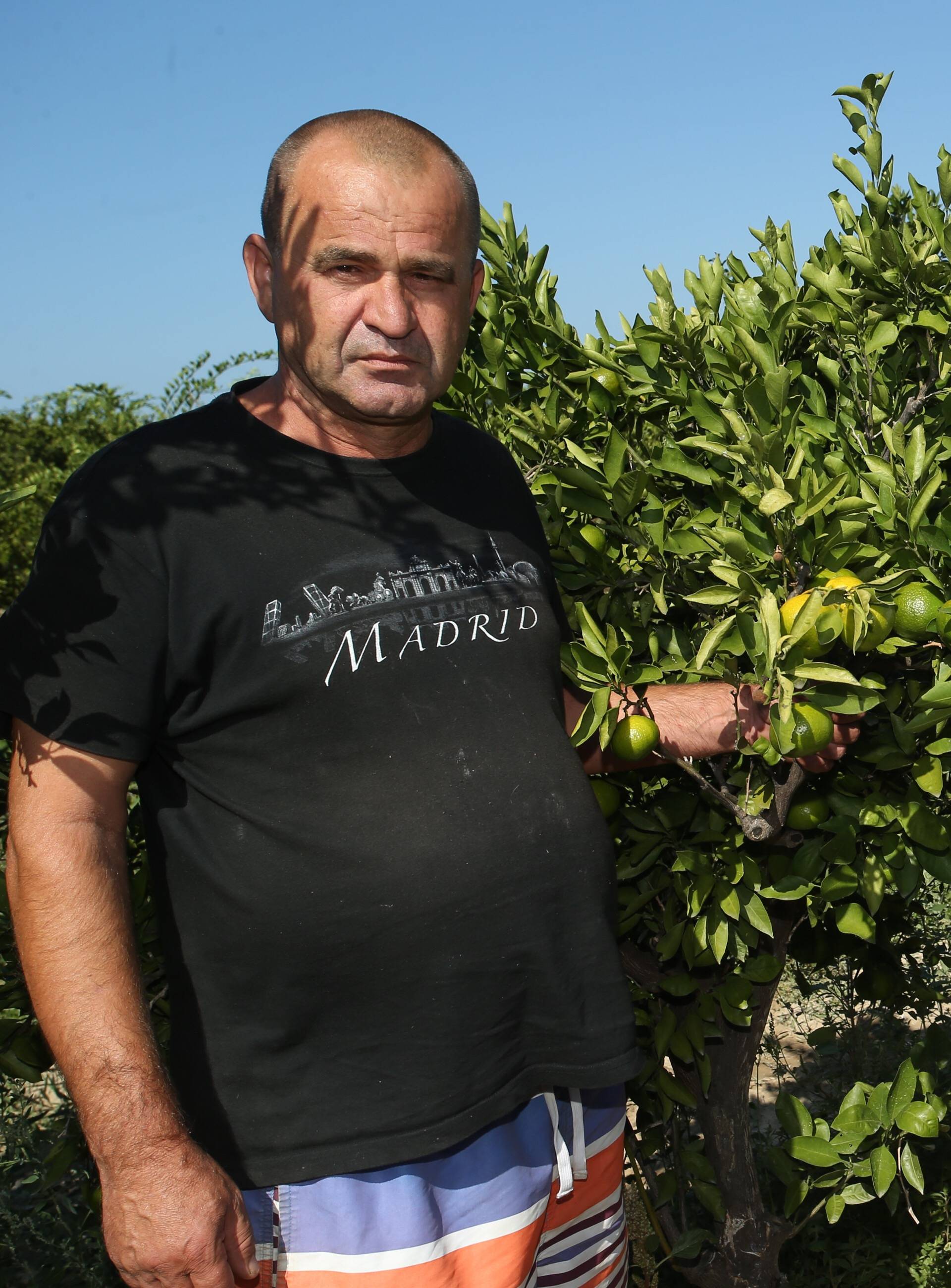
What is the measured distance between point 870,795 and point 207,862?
3.78ft

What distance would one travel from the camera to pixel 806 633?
1.71m

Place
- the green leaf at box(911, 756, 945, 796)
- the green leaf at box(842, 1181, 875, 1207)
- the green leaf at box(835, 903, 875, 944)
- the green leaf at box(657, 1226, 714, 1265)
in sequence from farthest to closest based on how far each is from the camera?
the green leaf at box(657, 1226, 714, 1265) → the green leaf at box(842, 1181, 875, 1207) → the green leaf at box(835, 903, 875, 944) → the green leaf at box(911, 756, 945, 796)

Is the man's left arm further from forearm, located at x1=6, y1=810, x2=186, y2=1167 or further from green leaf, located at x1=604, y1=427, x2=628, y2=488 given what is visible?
forearm, located at x1=6, y1=810, x2=186, y2=1167

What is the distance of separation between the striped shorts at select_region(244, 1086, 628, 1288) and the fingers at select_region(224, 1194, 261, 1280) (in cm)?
8

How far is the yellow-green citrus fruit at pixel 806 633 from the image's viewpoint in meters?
1.73

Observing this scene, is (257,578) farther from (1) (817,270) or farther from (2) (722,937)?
(1) (817,270)

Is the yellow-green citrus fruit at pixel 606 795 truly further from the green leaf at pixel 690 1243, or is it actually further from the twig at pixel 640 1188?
the green leaf at pixel 690 1243

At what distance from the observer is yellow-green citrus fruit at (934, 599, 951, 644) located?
5.88ft

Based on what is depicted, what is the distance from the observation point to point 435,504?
79.9 inches

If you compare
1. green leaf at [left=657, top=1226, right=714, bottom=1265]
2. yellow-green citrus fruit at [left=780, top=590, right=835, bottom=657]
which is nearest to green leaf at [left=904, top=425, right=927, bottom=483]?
yellow-green citrus fruit at [left=780, top=590, right=835, bottom=657]

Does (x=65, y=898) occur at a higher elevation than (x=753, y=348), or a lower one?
lower

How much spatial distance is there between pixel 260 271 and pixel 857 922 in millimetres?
1563

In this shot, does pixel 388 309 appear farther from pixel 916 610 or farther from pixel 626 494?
pixel 916 610

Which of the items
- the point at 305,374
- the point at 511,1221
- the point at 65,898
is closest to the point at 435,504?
the point at 305,374
